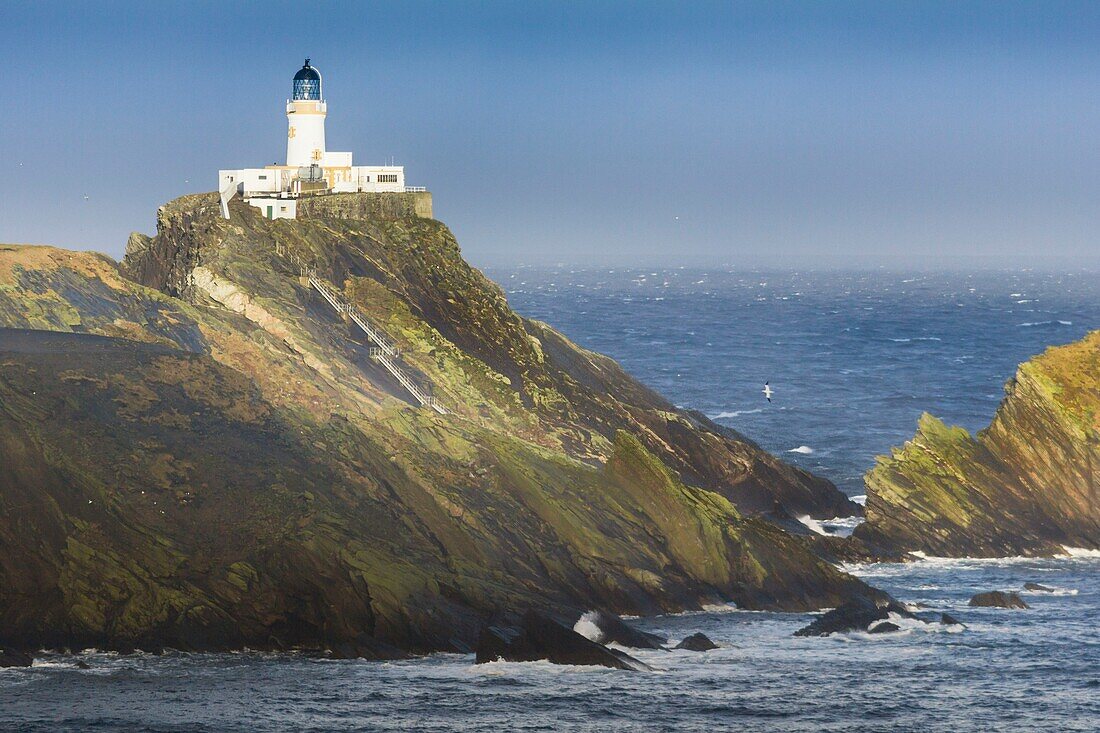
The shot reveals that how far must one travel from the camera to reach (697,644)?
6175cm

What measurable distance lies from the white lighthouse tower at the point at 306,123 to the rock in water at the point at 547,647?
149ft

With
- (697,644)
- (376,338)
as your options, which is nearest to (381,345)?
(376,338)

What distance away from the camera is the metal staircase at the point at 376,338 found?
79.3 m

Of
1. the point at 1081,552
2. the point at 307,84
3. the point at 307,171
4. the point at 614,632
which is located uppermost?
the point at 307,84

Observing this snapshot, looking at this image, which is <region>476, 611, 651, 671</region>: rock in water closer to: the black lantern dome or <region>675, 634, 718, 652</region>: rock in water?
<region>675, 634, 718, 652</region>: rock in water

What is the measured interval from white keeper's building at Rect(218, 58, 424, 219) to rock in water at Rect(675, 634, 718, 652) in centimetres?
4052

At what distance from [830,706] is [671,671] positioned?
→ 6.23m

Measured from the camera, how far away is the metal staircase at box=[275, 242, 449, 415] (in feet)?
260

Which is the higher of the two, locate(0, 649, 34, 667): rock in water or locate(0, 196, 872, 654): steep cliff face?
locate(0, 196, 872, 654): steep cliff face

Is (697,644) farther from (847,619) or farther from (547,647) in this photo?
(847,619)

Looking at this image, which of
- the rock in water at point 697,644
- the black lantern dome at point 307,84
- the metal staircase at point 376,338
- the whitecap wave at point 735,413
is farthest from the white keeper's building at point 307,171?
the rock in water at point 697,644

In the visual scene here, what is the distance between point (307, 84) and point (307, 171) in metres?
6.17

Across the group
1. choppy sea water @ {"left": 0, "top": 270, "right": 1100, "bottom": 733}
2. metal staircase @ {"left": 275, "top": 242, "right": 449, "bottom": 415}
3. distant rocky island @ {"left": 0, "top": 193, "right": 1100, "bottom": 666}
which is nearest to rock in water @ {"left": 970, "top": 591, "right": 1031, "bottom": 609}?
choppy sea water @ {"left": 0, "top": 270, "right": 1100, "bottom": 733}

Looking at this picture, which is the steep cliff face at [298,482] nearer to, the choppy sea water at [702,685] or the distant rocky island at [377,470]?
the distant rocky island at [377,470]
